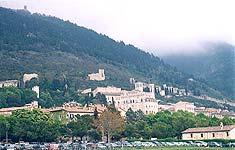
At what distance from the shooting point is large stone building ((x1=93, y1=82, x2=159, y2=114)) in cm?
13912

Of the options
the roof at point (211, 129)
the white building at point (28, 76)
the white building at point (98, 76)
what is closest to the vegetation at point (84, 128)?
the roof at point (211, 129)

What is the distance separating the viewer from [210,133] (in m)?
63.4

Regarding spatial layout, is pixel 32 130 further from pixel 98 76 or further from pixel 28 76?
pixel 98 76

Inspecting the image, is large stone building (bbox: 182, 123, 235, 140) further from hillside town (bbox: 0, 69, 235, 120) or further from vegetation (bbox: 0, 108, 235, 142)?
hillside town (bbox: 0, 69, 235, 120)

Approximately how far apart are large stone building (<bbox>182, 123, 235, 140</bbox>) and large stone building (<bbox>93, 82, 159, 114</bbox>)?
71552mm

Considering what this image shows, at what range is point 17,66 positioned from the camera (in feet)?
532

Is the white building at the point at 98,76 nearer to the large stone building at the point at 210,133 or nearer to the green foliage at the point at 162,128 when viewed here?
the green foliage at the point at 162,128

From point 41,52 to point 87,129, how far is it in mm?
122488

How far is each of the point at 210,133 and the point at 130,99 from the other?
276 feet

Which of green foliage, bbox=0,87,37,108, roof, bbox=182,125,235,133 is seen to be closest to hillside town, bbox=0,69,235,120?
green foliage, bbox=0,87,37,108

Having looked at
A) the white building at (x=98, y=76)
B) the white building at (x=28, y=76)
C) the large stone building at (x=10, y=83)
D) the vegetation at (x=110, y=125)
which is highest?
the white building at (x=98, y=76)

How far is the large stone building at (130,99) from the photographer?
139 metres

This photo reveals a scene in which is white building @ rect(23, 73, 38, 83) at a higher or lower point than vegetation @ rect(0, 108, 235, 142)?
higher

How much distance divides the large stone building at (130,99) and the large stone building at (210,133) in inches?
2817
